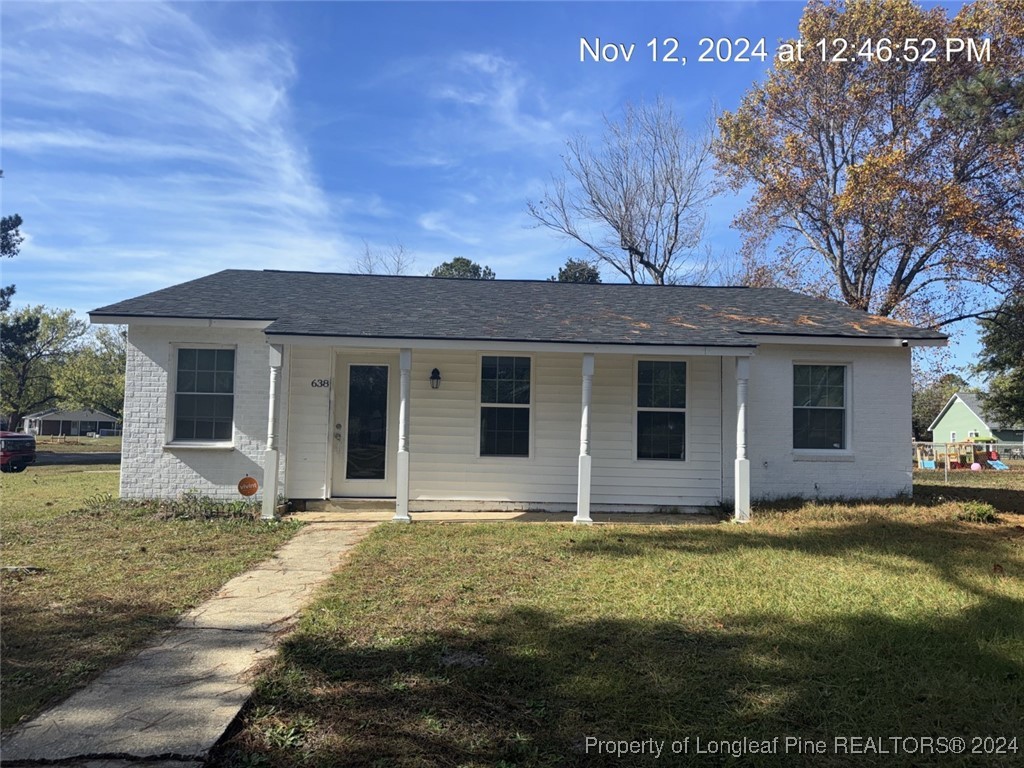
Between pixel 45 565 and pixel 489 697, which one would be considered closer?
pixel 489 697

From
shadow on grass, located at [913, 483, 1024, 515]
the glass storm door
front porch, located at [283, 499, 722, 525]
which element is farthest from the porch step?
shadow on grass, located at [913, 483, 1024, 515]

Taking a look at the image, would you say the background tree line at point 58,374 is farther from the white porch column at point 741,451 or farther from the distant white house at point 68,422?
the white porch column at point 741,451

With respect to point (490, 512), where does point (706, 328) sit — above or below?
above

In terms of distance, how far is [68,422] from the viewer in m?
73.7

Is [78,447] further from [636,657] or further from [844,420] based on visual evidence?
[636,657]

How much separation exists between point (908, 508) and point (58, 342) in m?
59.3

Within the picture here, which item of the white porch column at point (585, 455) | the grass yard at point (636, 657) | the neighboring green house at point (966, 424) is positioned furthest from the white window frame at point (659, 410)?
the neighboring green house at point (966, 424)

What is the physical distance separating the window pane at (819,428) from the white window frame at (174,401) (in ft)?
28.8

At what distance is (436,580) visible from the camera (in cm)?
555

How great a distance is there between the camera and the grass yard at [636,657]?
3008mm

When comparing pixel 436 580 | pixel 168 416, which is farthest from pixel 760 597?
pixel 168 416

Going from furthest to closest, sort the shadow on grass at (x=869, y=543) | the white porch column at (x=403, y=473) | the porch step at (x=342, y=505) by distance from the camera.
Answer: the porch step at (x=342, y=505), the white porch column at (x=403, y=473), the shadow on grass at (x=869, y=543)

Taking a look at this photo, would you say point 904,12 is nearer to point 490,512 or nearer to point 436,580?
point 490,512

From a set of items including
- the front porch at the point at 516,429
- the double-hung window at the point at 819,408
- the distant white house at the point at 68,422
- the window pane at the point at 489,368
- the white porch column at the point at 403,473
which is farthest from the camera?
the distant white house at the point at 68,422
